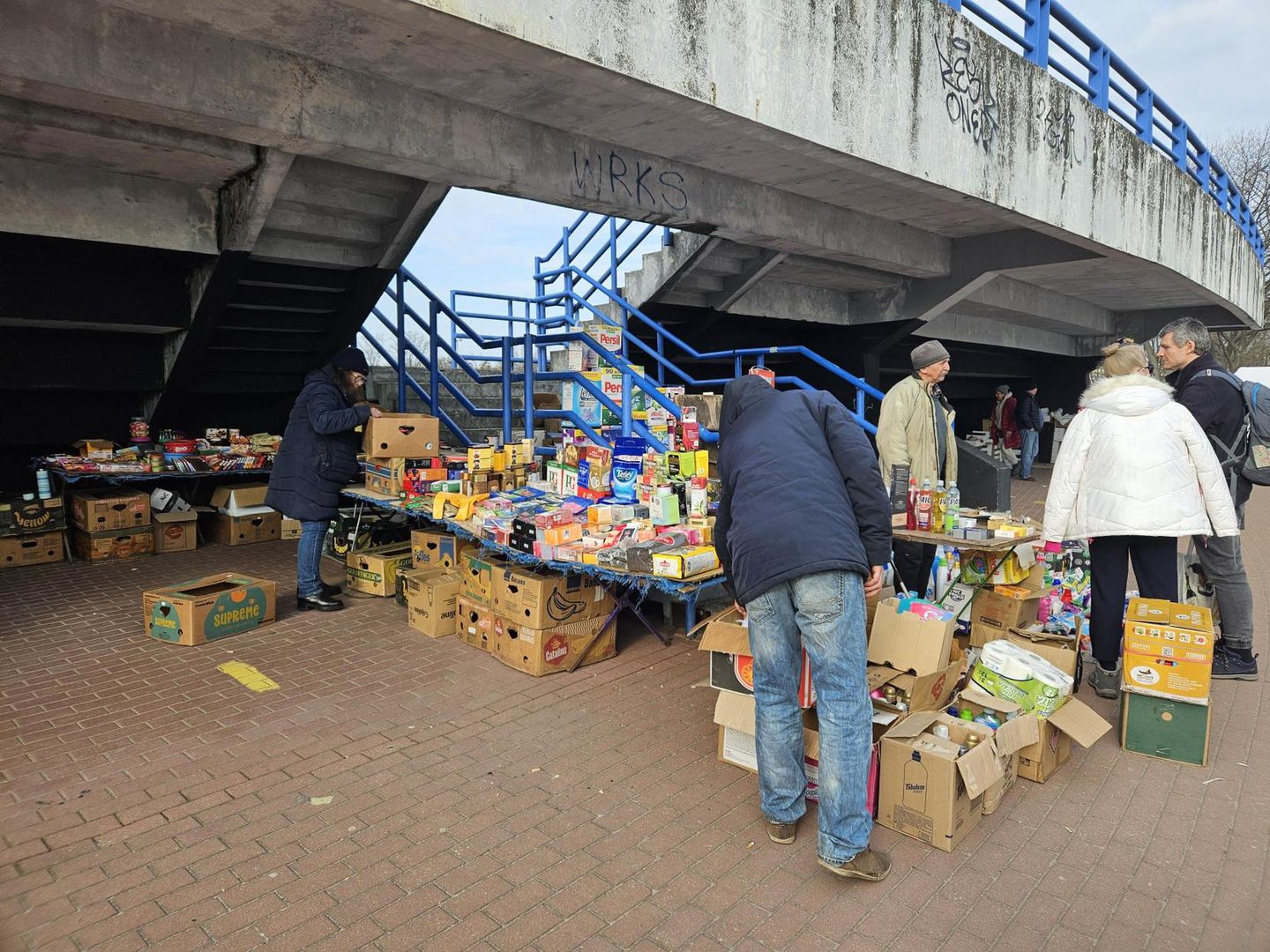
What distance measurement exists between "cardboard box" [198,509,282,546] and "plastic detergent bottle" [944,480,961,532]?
22.6ft

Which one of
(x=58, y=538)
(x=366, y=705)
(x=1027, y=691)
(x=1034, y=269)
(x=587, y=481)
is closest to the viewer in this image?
(x=1027, y=691)

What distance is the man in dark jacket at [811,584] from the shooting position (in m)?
2.79

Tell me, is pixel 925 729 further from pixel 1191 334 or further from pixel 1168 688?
pixel 1191 334

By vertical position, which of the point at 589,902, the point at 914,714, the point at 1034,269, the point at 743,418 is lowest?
the point at 589,902

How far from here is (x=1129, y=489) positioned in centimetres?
403

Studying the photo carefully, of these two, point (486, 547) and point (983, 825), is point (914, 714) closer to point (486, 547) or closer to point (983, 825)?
point (983, 825)

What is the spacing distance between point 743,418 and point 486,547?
107 inches

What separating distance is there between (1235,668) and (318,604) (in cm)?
613

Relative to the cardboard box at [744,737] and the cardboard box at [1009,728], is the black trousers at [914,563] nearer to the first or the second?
the cardboard box at [1009,728]

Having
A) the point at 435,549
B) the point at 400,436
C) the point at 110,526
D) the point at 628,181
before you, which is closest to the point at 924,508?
the point at 435,549

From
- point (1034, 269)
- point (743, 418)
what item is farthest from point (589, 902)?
point (1034, 269)

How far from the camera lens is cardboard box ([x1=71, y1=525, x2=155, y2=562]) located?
7605 millimetres

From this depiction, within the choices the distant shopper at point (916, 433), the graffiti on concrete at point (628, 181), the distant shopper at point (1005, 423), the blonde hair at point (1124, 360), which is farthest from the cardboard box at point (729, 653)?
the distant shopper at point (1005, 423)

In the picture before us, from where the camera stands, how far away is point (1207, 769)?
3.60 metres
